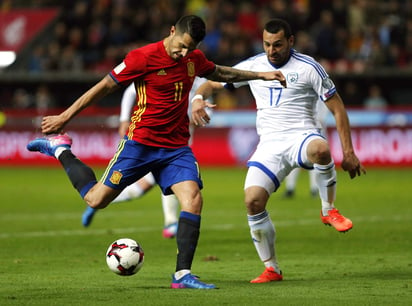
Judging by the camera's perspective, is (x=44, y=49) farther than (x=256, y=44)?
Yes

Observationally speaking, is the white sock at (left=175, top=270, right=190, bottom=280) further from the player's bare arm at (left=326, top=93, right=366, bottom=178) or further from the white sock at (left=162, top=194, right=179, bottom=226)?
the white sock at (left=162, top=194, right=179, bottom=226)

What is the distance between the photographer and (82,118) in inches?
995

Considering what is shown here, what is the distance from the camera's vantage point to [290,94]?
9.18 m

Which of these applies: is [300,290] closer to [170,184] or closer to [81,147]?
[170,184]

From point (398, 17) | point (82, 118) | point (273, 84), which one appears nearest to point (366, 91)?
point (398, 17)

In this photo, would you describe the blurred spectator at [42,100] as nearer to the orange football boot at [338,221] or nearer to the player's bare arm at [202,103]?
the player's bare arm at [202,103]

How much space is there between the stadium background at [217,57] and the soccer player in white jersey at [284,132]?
1381cm

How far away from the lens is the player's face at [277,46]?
891 centimetres

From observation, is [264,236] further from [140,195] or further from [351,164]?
[140,195]

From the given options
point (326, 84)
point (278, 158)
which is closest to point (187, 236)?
point (278, 158)

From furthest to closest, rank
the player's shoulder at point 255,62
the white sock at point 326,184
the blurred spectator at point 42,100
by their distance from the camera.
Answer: the blurred spectator at point 42,100, the player's shoulder at point 255,62, the white sock at point 326,184

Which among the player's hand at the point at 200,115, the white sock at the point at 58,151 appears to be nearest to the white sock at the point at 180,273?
the player's hand at the point at 200,115

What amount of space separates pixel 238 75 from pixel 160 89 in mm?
805

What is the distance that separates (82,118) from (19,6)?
21.5ft
